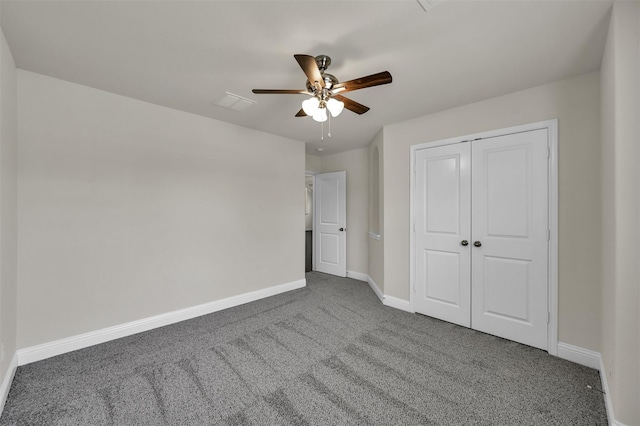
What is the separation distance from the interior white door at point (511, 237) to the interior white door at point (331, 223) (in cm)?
256

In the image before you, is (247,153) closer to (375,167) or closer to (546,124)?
(375,167)

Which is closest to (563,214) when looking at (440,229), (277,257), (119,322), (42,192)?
(440,229)

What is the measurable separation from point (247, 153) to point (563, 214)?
373cm

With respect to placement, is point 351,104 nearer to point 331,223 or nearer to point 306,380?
point 306,380

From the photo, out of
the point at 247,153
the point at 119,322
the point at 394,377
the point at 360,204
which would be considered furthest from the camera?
the point at 360,204

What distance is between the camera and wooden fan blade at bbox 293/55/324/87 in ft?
5.09

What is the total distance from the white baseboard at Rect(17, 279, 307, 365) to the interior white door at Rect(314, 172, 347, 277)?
5.55 ft

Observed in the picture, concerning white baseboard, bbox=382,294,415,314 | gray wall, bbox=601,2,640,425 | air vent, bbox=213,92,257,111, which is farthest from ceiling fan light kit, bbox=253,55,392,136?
white baseboard, bbox=382,294,415,314

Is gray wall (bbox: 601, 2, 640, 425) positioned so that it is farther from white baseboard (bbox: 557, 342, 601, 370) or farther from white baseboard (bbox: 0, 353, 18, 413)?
white baseboard (bbox: 0, 353, 18, 413)

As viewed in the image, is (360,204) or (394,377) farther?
(360,204)

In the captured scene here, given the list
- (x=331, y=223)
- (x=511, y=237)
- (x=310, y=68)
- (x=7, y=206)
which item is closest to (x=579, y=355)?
(x=511, y=237)

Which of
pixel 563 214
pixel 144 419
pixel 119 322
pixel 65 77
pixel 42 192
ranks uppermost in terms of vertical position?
pixel 65 77

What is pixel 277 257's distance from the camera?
4125mm

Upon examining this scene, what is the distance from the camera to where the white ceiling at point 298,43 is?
1.54 m
